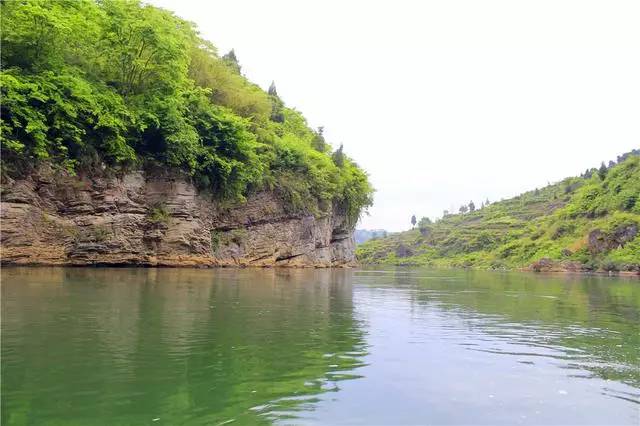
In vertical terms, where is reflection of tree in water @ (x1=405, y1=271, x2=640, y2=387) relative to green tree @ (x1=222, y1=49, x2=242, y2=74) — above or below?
below

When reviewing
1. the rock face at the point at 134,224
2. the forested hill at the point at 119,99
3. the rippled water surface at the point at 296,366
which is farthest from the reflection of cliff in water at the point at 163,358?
the forested hill at the point at 119,99

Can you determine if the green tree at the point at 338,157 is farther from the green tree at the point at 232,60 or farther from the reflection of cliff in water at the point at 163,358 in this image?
the reflection of cliff in water at the point at 163,358

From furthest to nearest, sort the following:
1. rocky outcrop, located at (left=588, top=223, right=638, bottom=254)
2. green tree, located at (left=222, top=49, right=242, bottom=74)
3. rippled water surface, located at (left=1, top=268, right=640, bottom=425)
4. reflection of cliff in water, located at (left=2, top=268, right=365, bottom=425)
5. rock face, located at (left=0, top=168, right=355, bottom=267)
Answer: rocky outcrop, located at (left=588, top=223, right=638, bottom=254), green tree, located at (left=222, top=49, right=242, bottom=74), rock face, located at (left=0, top=168, right=355, bottom=267), rippled water surface, located at (left=1, top=268, right=640, bottom=425), reflection of cliff in water, located at (left=2, top=268, right=365, bottom=425)

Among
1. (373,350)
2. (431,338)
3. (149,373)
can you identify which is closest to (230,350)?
(149,373)

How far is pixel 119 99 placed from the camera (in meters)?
25.6

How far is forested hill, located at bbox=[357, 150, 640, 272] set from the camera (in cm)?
7165

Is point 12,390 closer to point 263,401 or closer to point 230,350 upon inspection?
point 263,401

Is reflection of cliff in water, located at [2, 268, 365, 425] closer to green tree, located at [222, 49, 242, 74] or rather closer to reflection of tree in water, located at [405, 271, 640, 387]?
reflection of tree in water, located at [405, 271, 640, 387]

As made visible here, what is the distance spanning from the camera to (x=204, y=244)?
32.1 metres

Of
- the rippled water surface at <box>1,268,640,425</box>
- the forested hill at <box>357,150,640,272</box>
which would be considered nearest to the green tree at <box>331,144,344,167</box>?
the forested hill at <box>357,150,640,272</box>

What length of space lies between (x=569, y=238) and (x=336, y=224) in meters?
47.9

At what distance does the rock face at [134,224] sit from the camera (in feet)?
71.9

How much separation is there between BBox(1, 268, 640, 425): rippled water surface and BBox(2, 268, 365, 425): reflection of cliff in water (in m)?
0.02

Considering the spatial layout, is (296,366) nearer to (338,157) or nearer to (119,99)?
(119,99)
